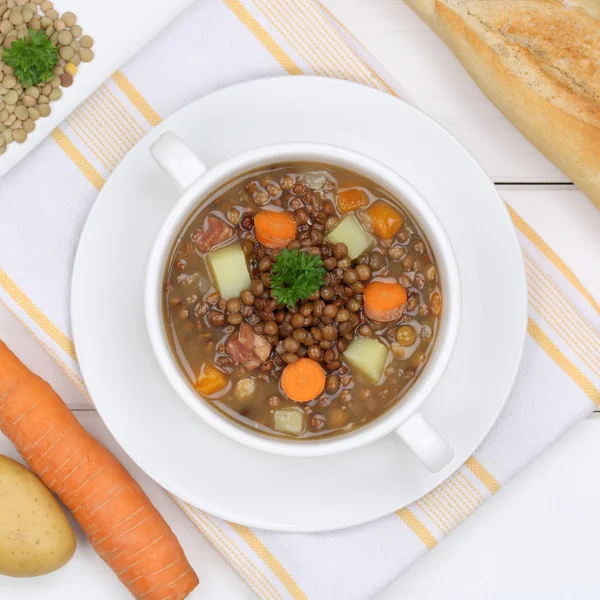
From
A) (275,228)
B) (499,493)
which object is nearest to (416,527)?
(499,493)

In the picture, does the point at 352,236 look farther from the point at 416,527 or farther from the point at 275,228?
the point at 416,527

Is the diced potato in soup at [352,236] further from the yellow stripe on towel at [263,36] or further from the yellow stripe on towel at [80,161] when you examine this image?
the yellow stripe on towel at [80,161]

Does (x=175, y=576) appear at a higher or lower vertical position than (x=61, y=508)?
lower

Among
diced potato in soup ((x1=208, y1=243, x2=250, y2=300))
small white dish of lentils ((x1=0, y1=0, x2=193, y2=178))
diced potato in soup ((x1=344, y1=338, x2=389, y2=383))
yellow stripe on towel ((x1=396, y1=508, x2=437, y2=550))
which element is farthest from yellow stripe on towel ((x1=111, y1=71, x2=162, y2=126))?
yellow stripe on towel ((x1=396, y1=508, x2=437, y2=550))

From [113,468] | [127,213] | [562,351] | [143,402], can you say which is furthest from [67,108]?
[562,351]

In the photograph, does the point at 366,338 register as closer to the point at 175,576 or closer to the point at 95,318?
the point at 95,318

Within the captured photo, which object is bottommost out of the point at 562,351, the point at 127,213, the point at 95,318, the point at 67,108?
the point at 562,351

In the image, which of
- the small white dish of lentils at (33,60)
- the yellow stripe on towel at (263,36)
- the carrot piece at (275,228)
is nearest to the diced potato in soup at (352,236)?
the carrot piece at (275,228)

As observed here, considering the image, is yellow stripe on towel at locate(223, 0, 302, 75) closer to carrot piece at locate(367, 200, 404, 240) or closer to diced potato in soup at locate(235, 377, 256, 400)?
carrot piece at locate(367, 200, 404, 240)
